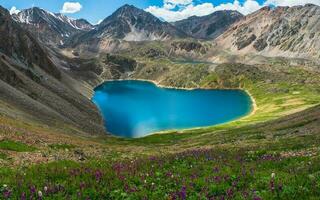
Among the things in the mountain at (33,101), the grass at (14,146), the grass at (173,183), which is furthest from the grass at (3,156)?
the mountain at (33,101)

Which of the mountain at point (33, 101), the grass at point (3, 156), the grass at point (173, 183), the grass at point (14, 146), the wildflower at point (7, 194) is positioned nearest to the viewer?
the wildflower at point (7, 194)

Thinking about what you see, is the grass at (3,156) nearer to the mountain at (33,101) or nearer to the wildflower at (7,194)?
the wildflower at (7,194)

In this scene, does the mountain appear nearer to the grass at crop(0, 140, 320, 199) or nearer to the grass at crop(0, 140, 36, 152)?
the grass at crop(0, 140, 36, 152)

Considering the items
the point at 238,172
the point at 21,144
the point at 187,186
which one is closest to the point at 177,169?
the point at 238,172

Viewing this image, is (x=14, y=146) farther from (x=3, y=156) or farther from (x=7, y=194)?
(x=7, y=194)

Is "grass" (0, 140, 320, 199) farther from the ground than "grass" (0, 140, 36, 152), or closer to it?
closer to it

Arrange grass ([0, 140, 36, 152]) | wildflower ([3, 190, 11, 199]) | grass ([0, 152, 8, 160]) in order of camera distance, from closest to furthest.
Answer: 1. wildflower ([3, 190, 11, 199])
2. grass ([0, 152, 8, 160])
3. grass ([0, 140, 36, 152])

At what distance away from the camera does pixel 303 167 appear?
18.9 metres

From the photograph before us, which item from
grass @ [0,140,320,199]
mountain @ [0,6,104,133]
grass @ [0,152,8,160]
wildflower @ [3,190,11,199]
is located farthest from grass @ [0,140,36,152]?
mountain @ [0,6,104,133]

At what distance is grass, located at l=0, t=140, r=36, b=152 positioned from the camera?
1429 inches

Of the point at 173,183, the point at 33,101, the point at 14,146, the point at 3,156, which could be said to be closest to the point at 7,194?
the point at 173,183

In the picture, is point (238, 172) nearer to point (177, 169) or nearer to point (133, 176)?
point (177, 169)

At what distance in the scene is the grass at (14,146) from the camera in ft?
119

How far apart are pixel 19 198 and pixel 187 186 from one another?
20.1 feet
